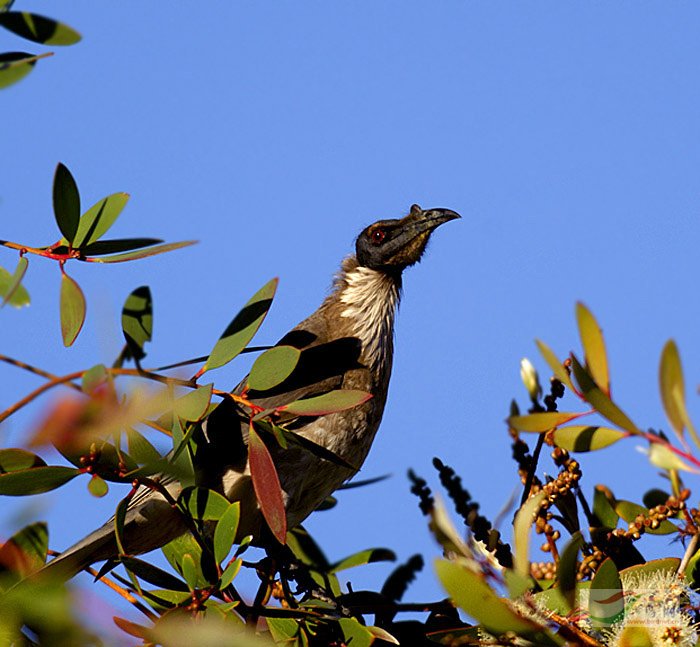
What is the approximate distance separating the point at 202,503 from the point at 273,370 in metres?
0.39

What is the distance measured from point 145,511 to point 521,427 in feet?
7.77

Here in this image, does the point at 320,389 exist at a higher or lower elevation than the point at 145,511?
higher

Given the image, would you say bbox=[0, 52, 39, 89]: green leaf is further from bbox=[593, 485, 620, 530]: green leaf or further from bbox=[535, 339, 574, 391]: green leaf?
bbox=[593, 485, 620, 530]: green leaf

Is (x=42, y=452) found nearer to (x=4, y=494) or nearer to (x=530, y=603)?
(x=4, y=494)

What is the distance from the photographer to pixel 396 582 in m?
3.19

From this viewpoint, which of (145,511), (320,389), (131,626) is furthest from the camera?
(320,389)

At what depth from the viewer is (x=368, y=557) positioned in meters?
3.47

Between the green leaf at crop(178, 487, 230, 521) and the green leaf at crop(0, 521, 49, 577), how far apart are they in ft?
1.93

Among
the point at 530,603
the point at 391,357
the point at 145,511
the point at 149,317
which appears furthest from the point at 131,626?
the point at 391,357

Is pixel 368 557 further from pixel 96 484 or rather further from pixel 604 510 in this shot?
pixel 96 484

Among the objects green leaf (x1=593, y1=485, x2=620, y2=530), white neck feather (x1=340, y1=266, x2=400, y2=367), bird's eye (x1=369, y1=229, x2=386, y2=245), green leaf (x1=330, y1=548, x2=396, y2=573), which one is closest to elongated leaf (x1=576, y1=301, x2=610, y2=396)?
green leaf (x1=593, y1=485, x2=620, y2=530)

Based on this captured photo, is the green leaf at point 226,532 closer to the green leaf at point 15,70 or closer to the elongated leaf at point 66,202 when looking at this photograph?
the elongated leaf at point 66,202

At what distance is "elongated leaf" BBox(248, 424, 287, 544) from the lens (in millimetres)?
2346

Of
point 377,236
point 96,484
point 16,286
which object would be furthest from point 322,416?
point 16,286
